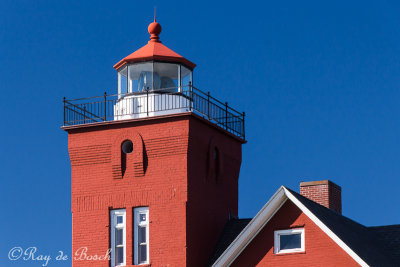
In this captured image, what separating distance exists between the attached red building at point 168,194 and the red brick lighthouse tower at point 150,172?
0.03 m

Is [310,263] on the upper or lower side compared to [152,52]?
lower

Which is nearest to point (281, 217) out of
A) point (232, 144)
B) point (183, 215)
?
point (183, 215)

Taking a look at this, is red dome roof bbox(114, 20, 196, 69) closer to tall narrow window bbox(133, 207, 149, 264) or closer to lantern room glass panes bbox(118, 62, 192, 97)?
lantern room glass panes bbox(118, 62, 192, 97)

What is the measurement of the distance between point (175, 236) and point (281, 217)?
340 centimetres

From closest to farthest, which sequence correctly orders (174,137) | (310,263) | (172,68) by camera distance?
(310,263) < (174,137) < (172,68)

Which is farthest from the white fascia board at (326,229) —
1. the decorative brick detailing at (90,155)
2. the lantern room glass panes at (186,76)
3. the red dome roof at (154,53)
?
the red dome roof at (154,53)

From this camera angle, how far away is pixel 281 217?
3050 cm

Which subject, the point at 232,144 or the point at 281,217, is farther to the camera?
the point at 232,144

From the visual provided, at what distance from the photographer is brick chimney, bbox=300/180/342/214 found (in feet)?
116

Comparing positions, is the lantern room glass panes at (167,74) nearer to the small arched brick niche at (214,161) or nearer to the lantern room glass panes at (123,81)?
the lantern room glass panes at (123,81)

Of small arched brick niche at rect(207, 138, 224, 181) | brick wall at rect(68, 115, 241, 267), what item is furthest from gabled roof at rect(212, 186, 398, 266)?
small arched brick niche at rect(207, 138, 224, 181)

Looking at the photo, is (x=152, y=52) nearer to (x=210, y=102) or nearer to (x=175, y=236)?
(x=210, y=102)

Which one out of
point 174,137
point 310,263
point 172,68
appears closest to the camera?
point 310,263

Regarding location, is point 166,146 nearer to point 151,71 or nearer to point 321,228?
point 151,71
